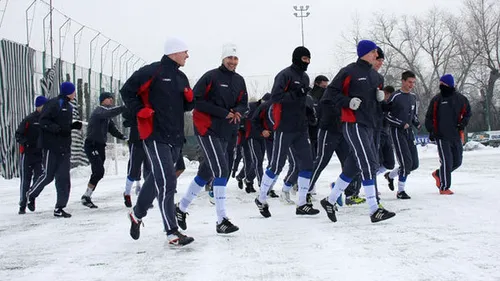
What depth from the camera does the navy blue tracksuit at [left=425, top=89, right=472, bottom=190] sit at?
32.4 ft

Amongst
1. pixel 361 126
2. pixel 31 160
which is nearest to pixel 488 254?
pixel 361 126

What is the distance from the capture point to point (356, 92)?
22.4 feet

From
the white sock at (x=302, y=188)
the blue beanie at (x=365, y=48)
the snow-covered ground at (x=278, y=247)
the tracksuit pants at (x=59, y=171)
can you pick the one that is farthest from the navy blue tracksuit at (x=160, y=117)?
the tracksuit pants at (x=59, y=171)

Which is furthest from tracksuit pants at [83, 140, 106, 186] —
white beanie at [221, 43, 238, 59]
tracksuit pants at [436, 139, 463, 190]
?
tracksuit pants at [436, 139, 463, 190]

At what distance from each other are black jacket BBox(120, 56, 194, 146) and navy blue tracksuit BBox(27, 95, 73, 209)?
Result: 3.62 m

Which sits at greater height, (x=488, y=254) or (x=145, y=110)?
(x=145, y=110)

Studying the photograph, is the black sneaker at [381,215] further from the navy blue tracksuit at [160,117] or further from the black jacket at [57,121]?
the black jacket at [57,121]

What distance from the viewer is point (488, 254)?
14.8 ft

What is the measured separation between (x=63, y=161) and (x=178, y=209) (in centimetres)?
300

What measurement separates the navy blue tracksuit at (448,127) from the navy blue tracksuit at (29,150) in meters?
6.59

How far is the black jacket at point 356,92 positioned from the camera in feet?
22.3

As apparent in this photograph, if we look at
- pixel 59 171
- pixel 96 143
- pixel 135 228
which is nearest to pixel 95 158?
pixel 96 143

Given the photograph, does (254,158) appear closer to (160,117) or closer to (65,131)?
(65,131)

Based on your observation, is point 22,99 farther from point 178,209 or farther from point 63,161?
point 178,209
